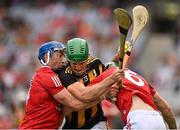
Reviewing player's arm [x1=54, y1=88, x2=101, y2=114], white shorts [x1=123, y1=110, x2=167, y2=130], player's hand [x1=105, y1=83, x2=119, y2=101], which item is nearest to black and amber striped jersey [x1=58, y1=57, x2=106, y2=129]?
player's arm [x1=54, y1=88, x2=101, y2=114]

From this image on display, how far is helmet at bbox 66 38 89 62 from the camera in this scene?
8.91 metres

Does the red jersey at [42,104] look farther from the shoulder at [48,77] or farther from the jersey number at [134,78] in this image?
the jersey number at [134,78]

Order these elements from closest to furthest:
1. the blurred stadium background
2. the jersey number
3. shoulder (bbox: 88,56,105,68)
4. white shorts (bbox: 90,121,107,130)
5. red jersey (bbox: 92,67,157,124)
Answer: red jersey (bbox: 92,67,157,124)
the jersey number
shoulder (bbox: 88,56,105,68)
white shorts (bbox: 90,121,107,130)
the blurred stadium background

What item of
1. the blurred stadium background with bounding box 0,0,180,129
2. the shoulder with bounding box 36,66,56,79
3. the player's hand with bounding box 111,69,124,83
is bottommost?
the blurred stadium background with bounding box 0,0,180,129

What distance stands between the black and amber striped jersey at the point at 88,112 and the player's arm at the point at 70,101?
9.0 inches

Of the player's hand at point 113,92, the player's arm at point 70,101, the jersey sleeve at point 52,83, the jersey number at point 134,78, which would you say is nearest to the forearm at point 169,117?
the jersey number at point 134,78

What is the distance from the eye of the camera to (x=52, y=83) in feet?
29.8

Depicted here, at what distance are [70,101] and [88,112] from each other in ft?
1.77

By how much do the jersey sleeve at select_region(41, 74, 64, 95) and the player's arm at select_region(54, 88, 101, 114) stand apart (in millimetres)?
49

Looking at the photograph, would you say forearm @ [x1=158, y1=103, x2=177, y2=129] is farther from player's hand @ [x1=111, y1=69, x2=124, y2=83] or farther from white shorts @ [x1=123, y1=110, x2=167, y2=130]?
player's hand @ [x1=111, y1=69, x2=124, y2=83]

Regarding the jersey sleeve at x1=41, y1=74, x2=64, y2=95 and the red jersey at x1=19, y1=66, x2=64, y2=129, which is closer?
the jersey sleeve at x1=41, y1=74, x2=64, y2=95

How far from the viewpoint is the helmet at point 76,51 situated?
8914mm

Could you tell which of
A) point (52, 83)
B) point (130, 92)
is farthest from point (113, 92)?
point (52, 83)

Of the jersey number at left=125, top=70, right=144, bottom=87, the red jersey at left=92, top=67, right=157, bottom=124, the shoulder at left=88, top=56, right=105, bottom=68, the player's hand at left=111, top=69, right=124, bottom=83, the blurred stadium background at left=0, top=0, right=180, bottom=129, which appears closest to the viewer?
the player's hand at left=111, top=69, right=124, bottom=83
